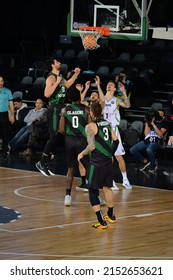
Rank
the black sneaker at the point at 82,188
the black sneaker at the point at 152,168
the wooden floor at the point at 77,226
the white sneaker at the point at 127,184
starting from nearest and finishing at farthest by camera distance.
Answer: the wooden floor at the point at 77,226, the black sneaker at the point at 82,188, the white sneaker at the point at 127,184, the black sneaker at the point at 152,168

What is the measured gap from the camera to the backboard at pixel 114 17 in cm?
2159

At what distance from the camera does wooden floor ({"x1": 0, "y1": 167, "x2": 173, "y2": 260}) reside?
1242cm

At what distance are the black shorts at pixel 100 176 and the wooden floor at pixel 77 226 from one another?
2.23 ft

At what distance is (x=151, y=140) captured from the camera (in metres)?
20.6

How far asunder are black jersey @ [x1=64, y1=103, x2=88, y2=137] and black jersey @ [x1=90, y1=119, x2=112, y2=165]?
1760mm

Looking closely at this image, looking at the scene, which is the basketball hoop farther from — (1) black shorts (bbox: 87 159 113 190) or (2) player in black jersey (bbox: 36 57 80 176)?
(1) black shorts (bbox: 87 159 113 190)

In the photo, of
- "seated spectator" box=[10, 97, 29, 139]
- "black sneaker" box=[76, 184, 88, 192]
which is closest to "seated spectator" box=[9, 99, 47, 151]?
"seated spectator" box=[10, 97, 29, 139]

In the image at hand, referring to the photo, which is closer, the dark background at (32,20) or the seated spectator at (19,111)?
the seated spectator at (19,111)

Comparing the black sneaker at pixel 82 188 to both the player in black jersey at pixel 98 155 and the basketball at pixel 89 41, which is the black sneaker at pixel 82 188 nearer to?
the player in black jersey at pixel 98 155

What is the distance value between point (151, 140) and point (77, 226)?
6.72m

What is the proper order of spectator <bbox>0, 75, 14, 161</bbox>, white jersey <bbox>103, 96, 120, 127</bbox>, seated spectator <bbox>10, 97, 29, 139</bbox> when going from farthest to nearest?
1. seated spectator <bbox>10, 97, 29, 139</bbox>
2. spectator <bbox>0, 75, 14, 161</bbox>
3. white jersey <bbox>103, 96, 120, 127</bbox>

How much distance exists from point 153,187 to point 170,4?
406 inches

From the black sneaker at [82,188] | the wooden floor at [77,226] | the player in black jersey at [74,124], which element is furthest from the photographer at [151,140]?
the player in black jersey at [74,124]

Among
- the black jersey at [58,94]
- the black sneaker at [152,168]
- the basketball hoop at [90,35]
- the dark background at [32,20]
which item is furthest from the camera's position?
the dark background at [32,20]
